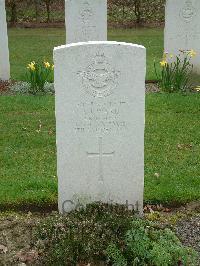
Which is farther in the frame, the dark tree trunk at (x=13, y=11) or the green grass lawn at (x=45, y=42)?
the dark tree trunk at (x=13, y=11)

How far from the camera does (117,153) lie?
15.8 feet

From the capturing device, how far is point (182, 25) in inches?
426

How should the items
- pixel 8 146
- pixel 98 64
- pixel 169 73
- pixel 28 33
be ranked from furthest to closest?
pixel 28 33
pixel 169 73
pixel 8 146
pixel 98 64

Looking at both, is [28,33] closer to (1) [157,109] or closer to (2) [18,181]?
(1) [157,109]

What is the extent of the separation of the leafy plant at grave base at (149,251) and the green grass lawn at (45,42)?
751 centimetres

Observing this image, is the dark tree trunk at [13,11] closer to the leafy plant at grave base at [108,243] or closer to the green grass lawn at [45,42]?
the green grass lawn at [45,42]

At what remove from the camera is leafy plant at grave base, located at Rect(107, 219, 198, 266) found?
403 centimetres

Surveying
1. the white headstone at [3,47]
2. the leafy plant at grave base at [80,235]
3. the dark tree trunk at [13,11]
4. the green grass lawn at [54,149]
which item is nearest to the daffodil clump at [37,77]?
the green grass lawn at [54,149]

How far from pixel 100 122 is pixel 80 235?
1.08 meters

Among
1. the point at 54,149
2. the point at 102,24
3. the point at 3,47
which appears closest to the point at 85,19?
the point at 102,24

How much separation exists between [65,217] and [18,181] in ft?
4.71

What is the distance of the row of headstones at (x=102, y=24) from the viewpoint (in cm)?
1075

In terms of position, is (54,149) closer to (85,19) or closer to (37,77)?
(37,77)

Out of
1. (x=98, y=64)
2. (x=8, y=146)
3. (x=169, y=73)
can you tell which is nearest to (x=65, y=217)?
(x=98, y=64)
